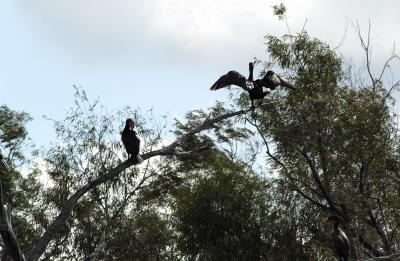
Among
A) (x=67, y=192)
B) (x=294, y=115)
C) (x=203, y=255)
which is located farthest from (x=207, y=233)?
(x=294, y=115)

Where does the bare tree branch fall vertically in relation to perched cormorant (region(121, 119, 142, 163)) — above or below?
below

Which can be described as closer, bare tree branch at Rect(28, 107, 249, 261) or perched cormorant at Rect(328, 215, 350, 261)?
bare tree branch at Rect(28, 107, 249, 261)

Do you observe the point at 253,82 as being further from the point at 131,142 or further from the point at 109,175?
the point at 109,175

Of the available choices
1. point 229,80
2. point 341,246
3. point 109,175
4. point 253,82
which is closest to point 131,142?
point 109,175

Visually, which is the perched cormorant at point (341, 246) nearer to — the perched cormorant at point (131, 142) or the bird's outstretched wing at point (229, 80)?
the bird's outstretched wing at point (229, 80)

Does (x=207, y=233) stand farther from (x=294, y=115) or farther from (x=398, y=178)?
(x=398, y=178)

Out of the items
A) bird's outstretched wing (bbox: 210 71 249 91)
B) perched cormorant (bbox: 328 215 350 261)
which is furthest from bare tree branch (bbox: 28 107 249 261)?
perched cormorant (bbox: 328 215 350 261)

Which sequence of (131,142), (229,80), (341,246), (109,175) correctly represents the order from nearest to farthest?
(109,175) → (131,142) → (229,80) → (341,246)

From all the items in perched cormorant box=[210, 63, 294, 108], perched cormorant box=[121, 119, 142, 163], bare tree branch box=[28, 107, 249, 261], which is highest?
perched cormorant box=[210, 63, 294, 108]

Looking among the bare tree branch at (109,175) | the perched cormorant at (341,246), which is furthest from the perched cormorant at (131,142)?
the perched cormorant at (341,246)

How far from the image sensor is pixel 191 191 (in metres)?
25.0

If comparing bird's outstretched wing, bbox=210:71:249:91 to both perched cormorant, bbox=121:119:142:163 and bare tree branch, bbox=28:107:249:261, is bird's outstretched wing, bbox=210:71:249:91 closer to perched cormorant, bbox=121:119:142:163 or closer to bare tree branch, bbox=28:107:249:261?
perched cormorant, bbox=121:119:142:163

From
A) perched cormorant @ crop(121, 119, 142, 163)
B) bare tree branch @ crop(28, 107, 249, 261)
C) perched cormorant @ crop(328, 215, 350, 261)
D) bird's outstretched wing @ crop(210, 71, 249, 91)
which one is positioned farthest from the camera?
perched cormorant @ crop(328, 215, 350, 261)

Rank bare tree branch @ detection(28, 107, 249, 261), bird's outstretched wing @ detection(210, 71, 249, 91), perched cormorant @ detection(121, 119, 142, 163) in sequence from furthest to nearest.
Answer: bird's outstretched wing @ detection(210, 71, 249, 91)
perched cormorant @ detection(121, 119, 142, 163)
bare tree branch @ detection(28, 107, 249, 261)
